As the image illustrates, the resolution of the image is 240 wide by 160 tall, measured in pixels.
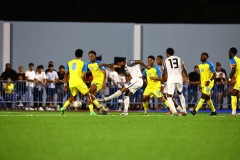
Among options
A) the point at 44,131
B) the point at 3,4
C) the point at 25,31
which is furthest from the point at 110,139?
the point at 3,4

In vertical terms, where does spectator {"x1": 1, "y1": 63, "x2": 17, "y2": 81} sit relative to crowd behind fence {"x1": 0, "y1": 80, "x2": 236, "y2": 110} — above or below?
above

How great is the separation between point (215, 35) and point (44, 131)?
23.4 metres

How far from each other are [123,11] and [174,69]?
24.2 m

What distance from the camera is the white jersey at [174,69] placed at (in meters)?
19.9

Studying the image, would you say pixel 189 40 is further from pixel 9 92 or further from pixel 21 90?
pixel 9 92

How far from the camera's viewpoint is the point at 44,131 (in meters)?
12.2

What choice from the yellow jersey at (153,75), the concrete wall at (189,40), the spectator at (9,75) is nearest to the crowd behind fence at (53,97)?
the spectator at (9,75)

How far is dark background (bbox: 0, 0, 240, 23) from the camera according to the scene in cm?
4172

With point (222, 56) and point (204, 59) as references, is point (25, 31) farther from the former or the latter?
point (204, 59)

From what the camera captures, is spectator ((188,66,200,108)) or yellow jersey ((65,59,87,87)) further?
spectator ((188,66,200,108))

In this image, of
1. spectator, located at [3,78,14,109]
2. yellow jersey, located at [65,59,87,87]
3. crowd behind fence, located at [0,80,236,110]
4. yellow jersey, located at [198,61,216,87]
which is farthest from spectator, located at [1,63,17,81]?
yellow jersey, located at [198,61,216,87]

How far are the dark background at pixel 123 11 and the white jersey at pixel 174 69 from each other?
74.6ft

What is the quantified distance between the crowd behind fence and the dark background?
12.4 meters

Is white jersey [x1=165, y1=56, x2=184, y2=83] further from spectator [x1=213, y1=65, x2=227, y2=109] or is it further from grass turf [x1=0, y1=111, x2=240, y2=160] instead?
spectator [x1=213, y1=65, x2=227, y2=109]
